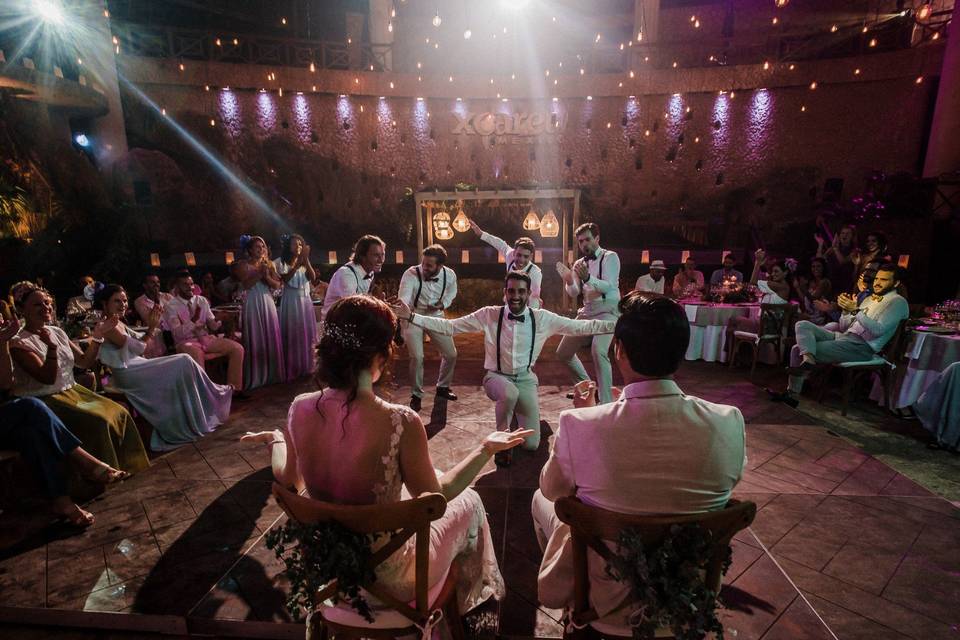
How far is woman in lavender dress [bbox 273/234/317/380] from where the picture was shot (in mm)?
5859

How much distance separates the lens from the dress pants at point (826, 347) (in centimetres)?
498

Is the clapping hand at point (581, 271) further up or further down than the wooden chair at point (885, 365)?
further up

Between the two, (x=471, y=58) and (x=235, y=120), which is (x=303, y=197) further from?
(x=471, y=58)

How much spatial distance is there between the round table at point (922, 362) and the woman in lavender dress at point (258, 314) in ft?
22.3

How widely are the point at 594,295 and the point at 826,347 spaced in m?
2.50

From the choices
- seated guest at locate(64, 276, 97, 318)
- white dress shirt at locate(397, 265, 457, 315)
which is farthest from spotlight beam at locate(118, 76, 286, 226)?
white dress shirt at locate(397, 265, 457, 315)

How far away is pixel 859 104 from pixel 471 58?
396 inches

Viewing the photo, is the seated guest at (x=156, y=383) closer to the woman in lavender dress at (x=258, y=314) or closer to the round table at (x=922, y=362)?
the woman in lavender dress at (x=258, y=314)

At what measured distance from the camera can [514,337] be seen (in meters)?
3.94

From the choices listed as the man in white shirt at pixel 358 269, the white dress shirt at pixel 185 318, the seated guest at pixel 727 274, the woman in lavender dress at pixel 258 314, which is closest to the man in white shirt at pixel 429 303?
the man in white shirt at pixel 358 269

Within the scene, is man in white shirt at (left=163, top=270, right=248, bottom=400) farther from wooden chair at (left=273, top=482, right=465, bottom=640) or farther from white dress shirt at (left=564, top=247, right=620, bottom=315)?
wooden chair at (left=273, top=482, right=465, bottom=640)

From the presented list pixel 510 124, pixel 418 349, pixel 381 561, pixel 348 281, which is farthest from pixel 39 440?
pixel 510 124

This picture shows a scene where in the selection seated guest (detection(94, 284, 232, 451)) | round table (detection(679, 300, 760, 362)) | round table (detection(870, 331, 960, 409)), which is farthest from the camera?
round table (detection(679, 300, 760, 362))

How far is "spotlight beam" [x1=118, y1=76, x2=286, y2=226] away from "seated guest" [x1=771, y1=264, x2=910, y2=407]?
39.4ft
